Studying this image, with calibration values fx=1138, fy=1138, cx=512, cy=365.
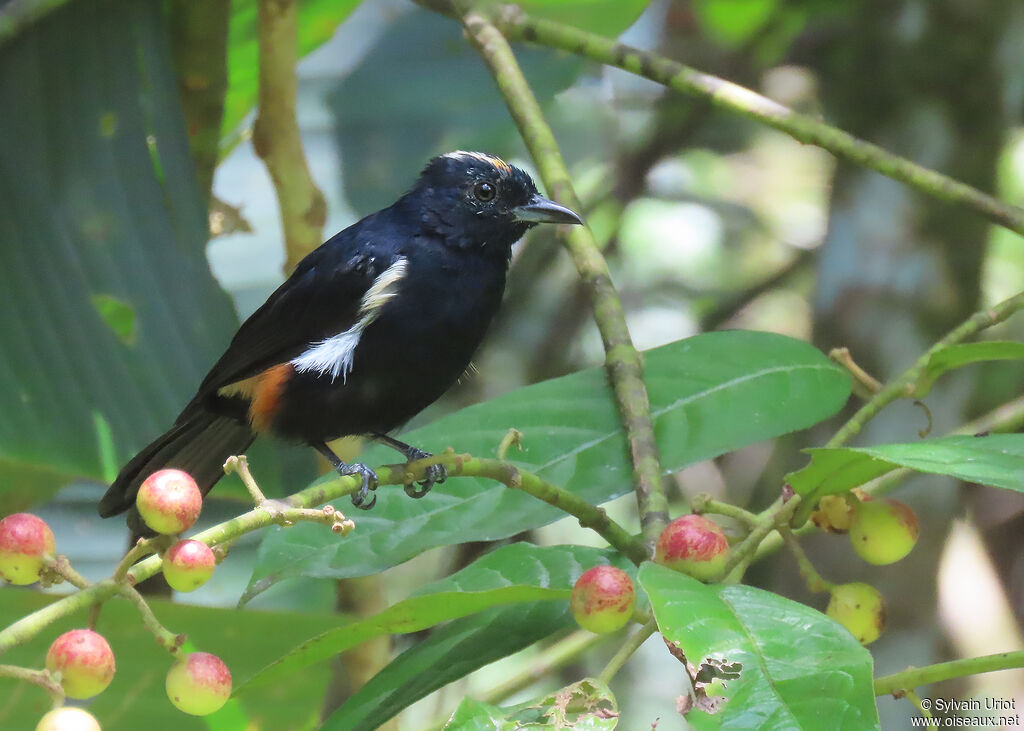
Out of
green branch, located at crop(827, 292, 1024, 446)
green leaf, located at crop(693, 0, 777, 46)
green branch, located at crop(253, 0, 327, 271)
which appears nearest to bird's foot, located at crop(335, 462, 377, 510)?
green branch, located at crop(827, 292, 1024, 446)

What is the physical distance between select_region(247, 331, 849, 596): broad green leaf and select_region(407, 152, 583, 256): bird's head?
26.6 inches

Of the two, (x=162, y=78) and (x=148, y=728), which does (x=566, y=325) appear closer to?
(x=162, y=78)

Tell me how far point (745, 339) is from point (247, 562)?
1.97 m

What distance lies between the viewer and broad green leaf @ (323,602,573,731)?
5.82 ft

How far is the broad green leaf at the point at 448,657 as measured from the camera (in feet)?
5.82

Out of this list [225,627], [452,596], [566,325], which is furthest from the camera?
[566,325]

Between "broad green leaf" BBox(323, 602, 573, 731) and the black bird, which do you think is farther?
the black bird

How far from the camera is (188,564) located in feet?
3.97

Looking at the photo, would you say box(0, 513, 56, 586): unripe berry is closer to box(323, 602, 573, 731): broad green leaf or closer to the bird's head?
box(323, 602, 573, 731): broad green leaf

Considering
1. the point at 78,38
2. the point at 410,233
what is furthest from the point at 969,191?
the point at 78,38

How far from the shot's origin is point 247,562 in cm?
360

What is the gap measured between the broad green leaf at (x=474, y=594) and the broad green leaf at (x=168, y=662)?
0.81m

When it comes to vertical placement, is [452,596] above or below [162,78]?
below

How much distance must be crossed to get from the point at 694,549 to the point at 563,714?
275mm
